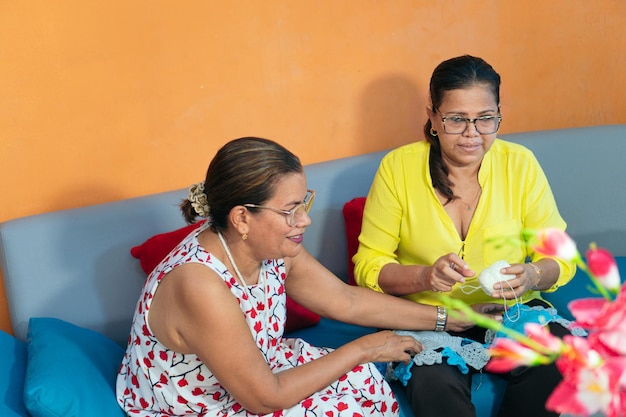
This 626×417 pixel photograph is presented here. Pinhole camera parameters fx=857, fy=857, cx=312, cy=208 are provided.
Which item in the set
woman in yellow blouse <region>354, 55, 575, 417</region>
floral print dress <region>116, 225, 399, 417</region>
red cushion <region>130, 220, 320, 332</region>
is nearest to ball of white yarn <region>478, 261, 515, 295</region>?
woman in yellow blouse <region>354, 55, 575, 417</region>

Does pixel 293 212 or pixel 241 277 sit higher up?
pixel 293 212

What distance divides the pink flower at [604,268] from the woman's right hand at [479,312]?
112 cm

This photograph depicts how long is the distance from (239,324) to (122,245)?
0.74 m

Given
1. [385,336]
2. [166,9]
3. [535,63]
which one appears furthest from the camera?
[535,63]

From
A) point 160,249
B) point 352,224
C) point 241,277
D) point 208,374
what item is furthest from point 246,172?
point 352,224

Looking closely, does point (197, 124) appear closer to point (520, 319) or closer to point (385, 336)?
point (385, 336)

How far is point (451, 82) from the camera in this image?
7.67ft

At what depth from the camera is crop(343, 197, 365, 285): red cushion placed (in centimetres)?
268

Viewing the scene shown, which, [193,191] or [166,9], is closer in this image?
[193,191]

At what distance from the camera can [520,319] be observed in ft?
7.47

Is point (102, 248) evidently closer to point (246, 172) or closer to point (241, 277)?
point (241, 277)

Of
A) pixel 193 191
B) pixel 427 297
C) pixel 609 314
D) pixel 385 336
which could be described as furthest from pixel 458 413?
pixel 609 314

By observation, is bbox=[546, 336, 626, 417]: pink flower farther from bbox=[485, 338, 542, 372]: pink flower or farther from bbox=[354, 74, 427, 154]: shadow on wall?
bbox=[354, 74, 427, 154]: shadow on wall

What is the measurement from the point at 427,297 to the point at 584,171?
905mm
